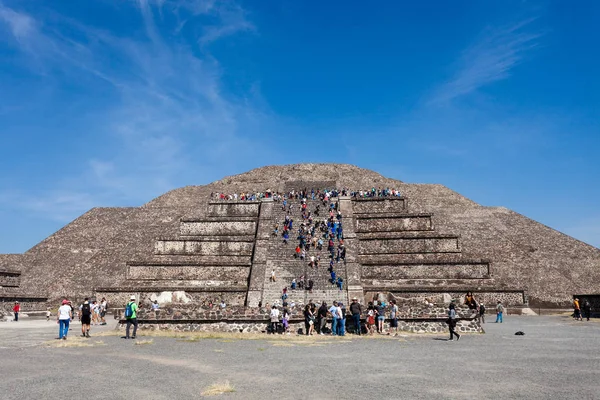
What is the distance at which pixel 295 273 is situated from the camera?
2519cm

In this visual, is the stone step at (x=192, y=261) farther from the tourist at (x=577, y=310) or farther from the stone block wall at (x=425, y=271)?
the tourist at (x=577, y=310)

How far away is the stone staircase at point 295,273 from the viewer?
22.8 metres

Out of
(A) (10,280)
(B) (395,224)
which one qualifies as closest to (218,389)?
(A) (10,280)

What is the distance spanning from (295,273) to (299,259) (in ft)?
5.16

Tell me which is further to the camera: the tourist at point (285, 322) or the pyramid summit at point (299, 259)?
the pyramid summit at point (299, 259)

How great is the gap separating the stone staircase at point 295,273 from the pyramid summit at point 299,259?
0.06 metres

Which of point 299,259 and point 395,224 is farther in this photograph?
point 395,224

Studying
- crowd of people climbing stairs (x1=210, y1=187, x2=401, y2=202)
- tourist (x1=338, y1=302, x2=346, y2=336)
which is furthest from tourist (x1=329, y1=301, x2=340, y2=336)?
crowd of people climbing stairs (x1=210, y1=187, x2=401, y2=202)

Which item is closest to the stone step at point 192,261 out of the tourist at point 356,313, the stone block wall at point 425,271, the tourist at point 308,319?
the stone block wall at point 425,271

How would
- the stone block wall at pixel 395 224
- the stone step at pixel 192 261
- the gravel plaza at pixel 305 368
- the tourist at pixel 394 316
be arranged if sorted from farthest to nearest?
the stone block wall at pixel 395 224 → the stone step at pixel 192 261 → the tourist at pixel 394 316 → the gravel plaza at pixel 305 368

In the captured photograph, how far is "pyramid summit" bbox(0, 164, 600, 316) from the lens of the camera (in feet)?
81.3

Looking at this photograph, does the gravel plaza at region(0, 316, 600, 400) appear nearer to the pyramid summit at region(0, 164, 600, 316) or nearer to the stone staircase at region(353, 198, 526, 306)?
the pyramid summit at region(0, 164, 600, 316)

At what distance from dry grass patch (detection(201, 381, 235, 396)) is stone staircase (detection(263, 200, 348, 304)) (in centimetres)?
1514

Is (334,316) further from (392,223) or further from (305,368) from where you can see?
(392,223)
